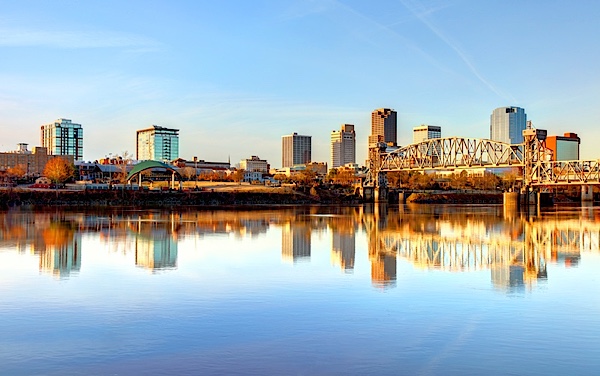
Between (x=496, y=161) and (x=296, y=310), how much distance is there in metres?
136

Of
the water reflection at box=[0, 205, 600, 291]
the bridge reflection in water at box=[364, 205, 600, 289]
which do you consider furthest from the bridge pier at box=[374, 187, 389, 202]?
the bridge reflection in water at box=[364, 205, 600, 289]

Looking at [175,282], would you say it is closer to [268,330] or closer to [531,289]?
[268,330]

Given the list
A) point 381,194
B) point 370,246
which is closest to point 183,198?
point 381,194

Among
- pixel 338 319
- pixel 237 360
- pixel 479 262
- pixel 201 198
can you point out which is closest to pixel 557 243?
pixel 479 262

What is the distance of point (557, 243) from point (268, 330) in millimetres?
30595

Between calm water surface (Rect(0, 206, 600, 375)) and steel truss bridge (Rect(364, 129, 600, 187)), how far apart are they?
106 meters

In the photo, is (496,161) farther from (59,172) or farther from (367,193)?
(59,172)

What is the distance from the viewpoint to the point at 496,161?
5807 inches

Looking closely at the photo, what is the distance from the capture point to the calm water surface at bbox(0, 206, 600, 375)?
13.5 metres

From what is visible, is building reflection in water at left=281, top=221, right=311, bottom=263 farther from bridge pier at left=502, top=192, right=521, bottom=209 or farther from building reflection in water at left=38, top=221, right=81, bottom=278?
bridge pier at left=502, top=192, right=521, bottom=209

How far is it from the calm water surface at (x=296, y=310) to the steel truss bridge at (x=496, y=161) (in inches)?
4187

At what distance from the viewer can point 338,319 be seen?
691 inches

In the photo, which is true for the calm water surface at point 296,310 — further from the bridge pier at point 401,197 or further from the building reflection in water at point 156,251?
the bridge pier at point 401,197

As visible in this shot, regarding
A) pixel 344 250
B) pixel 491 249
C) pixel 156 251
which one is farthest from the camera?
pixel 491 249
